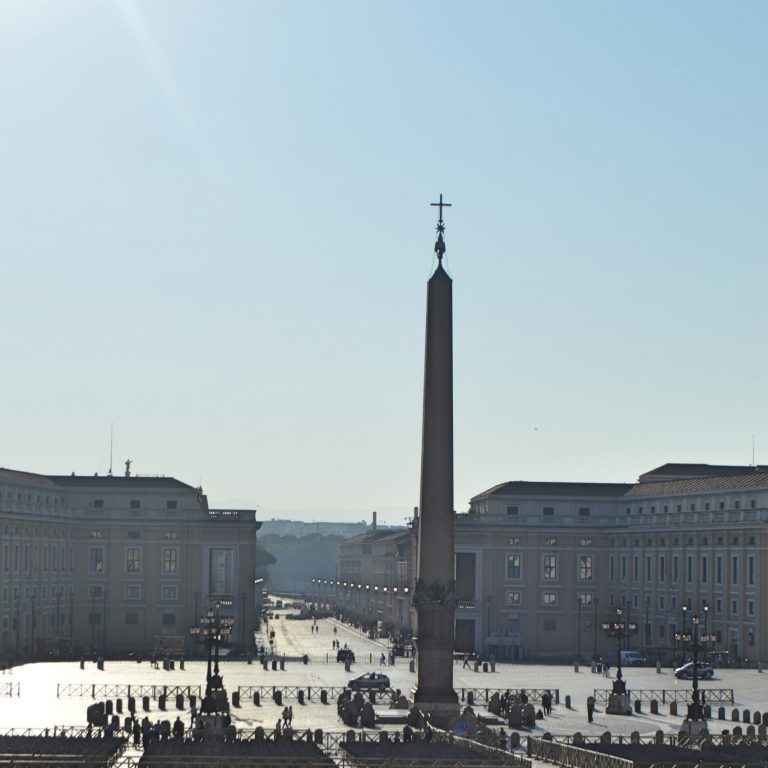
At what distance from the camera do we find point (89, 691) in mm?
74812

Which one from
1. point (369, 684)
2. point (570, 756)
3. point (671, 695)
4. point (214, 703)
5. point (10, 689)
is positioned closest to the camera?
point (570, 756)

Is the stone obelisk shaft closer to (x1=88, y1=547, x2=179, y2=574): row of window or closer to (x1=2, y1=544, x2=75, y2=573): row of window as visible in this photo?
(x1=2, y1=544, x2=75, y2=573): row of window

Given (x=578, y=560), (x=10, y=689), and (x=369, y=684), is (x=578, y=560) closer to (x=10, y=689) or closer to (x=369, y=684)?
(x=369, y=684)

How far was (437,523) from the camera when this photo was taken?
59.5 meters

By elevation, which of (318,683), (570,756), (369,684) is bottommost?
(570,756)

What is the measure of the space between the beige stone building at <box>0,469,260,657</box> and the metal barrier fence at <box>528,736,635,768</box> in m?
62.0

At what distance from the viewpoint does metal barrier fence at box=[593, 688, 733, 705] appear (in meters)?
75.2

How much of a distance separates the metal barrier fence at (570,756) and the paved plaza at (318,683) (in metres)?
7.35

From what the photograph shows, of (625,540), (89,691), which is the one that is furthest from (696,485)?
(89,691)

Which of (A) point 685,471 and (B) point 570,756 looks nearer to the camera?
(B) point 570,756

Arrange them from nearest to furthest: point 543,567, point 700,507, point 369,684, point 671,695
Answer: point 369,684
point 671,695
point 700,507
point 543,567

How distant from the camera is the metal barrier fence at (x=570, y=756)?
1848 inches

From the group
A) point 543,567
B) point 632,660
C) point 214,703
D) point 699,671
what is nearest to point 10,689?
point 214,703

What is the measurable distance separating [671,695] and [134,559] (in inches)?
1947
